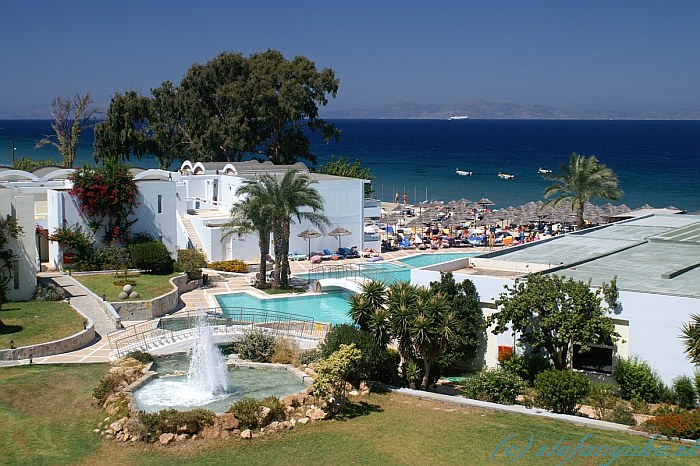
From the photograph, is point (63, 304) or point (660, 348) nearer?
point (660, 348)

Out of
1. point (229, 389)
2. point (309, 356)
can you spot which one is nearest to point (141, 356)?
point (229, 389)

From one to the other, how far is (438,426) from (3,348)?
46.9 feet

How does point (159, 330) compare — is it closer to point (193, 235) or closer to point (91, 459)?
point (91, 459)

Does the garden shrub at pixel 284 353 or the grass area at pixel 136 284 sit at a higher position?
the grass area at pixel 136 284

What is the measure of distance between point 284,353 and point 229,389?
9.89 feet

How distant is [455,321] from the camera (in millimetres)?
22062

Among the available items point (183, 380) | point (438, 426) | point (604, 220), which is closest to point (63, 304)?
point (183, 380)

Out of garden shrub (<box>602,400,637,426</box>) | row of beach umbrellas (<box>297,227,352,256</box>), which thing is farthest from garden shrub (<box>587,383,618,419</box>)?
row of beach umbrellas (<box>297,227,352,256</box>)

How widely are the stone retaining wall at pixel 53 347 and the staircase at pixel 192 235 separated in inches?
634

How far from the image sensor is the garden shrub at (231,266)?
40.8m

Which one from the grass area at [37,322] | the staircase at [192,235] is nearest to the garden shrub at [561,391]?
the grass area at [37,322]

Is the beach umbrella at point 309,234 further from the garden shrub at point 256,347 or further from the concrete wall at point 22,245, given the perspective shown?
the garden shrub at point 256,347

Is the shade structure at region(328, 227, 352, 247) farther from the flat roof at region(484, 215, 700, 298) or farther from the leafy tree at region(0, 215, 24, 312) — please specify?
the leafy tree at region(0, 215, 24, 312)

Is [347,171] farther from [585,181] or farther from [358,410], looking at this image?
[358,410]
